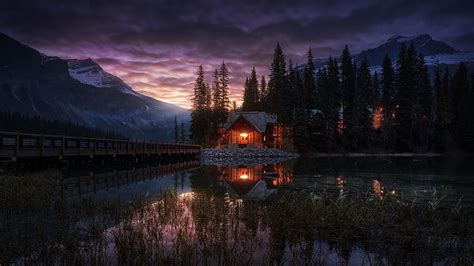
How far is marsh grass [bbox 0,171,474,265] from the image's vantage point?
7.24 metres

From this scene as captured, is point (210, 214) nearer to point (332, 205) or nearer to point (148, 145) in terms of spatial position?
point (332, 205)

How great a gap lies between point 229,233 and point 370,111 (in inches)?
2719

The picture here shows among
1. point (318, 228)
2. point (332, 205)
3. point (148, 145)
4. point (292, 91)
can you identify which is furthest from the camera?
point (292, 91)

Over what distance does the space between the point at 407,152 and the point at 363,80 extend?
1596cm

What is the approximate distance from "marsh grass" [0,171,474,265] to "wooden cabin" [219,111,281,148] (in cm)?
5504

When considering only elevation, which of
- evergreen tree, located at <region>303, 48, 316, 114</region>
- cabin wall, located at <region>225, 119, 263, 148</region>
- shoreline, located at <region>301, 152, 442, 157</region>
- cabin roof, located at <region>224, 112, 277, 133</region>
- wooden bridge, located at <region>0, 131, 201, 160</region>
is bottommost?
shoreline, located at <region>301, 152, 442, 157</region>

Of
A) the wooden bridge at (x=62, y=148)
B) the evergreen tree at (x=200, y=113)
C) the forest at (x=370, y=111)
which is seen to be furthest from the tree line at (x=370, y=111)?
the wooden bridge at (x=62, y=148)

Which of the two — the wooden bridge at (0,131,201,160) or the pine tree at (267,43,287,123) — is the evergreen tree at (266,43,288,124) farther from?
the wooden bridge at (0,131,201,160)

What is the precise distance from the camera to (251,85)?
96125mm

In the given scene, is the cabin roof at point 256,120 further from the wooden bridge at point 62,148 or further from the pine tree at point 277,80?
the wooden bridge at point 62,148

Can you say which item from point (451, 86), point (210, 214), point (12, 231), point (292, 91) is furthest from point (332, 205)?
point (451, 86)

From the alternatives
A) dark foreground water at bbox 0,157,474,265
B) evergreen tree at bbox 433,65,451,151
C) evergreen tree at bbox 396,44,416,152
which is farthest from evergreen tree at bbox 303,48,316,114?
dark foreground water at bbox 0,157,474,265

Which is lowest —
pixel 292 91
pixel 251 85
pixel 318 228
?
pixel 318 228

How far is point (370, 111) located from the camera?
72.9 meters
